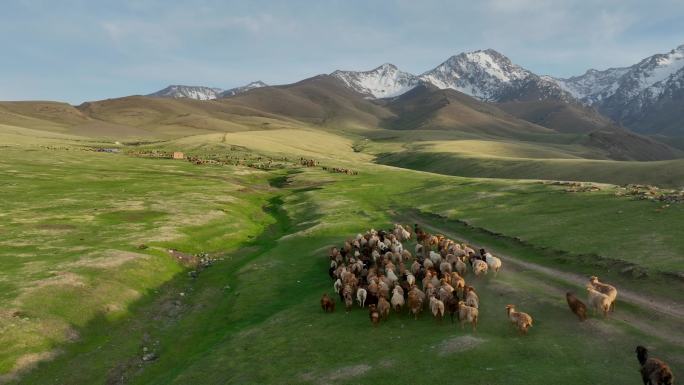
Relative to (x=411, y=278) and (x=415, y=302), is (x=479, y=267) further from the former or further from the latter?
(x=415, y=302)

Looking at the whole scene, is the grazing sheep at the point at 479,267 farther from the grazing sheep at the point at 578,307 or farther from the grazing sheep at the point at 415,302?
the grazing sheep at the point at 578,307

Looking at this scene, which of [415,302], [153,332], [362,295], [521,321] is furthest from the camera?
[153,332]

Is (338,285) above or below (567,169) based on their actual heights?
below

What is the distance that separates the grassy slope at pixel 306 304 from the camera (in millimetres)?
21469

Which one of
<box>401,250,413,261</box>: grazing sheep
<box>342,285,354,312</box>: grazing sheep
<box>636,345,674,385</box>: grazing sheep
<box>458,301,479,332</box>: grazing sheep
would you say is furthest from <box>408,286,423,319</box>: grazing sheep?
<box>401,250,413,261</box>: grazing sheep

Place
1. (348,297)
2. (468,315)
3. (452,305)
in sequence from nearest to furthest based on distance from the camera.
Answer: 1. (468,315)
2. (452,305)
3. (348,297)

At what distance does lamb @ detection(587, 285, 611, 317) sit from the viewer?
2406 centimetres

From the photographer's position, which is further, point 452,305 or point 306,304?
point 306,304

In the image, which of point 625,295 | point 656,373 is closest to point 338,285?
point 625,295

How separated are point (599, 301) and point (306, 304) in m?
17.3

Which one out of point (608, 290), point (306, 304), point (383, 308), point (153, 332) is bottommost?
point (153, 332)

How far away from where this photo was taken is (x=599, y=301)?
24.2 meters

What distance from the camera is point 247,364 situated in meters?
24.6

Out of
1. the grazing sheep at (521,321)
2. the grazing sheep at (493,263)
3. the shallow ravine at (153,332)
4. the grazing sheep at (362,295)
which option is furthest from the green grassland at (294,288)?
the grazing sheep at (493,263)
